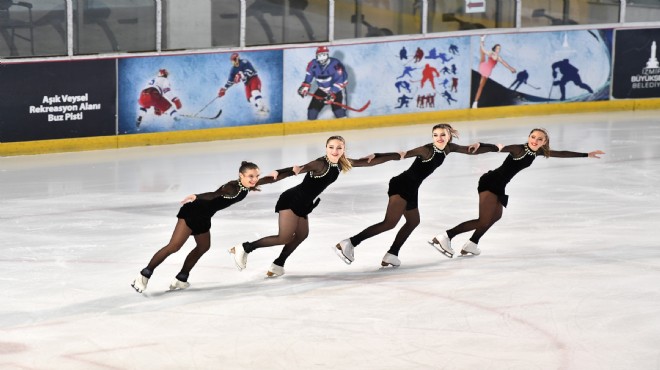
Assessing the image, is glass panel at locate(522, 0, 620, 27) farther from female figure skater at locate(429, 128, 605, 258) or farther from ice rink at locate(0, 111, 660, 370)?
female figure skater at locate(429, 128, 605, 258)

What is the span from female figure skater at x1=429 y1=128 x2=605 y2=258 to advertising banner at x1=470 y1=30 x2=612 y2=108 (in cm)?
1053

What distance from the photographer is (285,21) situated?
2084 cm

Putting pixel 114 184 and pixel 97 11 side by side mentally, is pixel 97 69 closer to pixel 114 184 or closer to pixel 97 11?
pixel 97 11

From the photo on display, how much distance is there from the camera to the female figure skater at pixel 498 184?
485 inches

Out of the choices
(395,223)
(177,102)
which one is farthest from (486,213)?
(177,102)

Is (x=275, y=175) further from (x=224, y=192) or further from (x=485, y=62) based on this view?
(x=485, y=62)

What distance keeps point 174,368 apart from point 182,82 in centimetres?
1103

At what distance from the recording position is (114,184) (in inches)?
642

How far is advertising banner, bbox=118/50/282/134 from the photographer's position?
1911cm

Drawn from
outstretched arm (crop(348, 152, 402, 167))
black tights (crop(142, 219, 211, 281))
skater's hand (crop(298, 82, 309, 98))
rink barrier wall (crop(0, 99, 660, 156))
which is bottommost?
black tights (crop(142, 219, 211, 281))

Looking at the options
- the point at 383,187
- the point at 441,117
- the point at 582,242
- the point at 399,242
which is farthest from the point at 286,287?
the point at 441,117

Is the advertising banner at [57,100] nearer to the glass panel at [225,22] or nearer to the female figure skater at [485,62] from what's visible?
the glass panel at [225,22]

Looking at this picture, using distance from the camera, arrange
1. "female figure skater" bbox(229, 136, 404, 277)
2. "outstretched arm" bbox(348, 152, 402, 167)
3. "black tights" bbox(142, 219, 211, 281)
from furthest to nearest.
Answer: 1. "outstretched arm" bbox(348, 152, 402, 167)
2. "female figure skater" bbox(229, 136, 404, 277)
3. "black tights" bbox(142, 219, 211, 281)

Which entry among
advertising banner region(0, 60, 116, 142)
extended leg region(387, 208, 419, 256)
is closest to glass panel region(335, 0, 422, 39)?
advertising banner region(0, 60, 116, 142)
